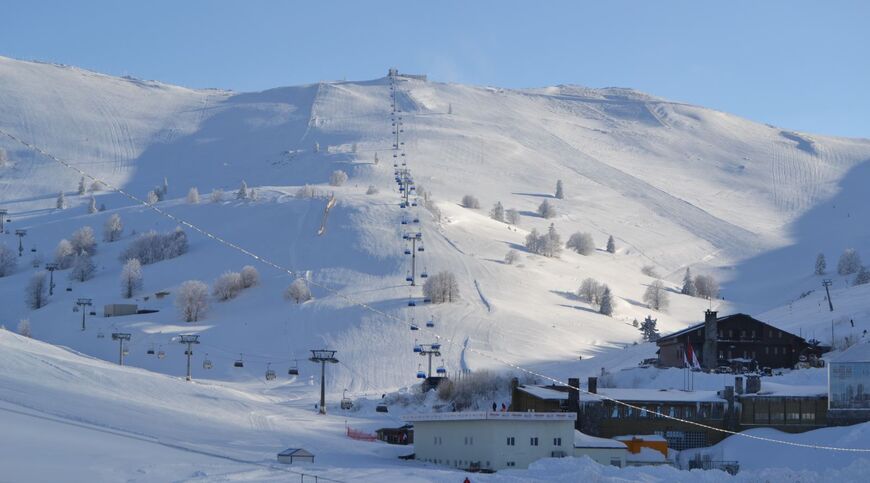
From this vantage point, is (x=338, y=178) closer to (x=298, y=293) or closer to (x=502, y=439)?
(x=298, y=293)

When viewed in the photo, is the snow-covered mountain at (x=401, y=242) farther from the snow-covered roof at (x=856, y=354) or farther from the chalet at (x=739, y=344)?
the snow-covered roof at (x=856, y=354)

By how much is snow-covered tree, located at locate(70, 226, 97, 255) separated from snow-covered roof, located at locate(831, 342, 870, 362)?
3120 inches

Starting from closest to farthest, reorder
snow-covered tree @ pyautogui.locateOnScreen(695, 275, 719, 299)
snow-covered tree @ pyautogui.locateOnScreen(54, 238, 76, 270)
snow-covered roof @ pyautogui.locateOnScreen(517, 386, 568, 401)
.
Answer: snow-covered roof @ pyautogui.locateOnScreen(517, 386, 568, 401) → snow-covered tree @ pyautogui.locateOnScreen(54, 238, 76, 270) → snow-covered tree @ pyautogui.locateOnScreen(695, 275, 719, 299)

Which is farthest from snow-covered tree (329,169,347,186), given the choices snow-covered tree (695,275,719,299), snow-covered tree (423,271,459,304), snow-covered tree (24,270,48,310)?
snow-covered tree (423,271,459,304)

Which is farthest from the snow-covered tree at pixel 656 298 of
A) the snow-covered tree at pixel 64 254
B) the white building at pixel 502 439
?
the white building at pixel 502 439

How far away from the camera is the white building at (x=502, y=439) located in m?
45.9

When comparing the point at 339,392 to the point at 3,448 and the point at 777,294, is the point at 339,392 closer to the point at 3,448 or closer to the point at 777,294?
the point at 3,448

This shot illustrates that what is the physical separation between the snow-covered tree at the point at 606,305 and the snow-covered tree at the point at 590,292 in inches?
51.5

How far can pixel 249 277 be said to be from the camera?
103 meters

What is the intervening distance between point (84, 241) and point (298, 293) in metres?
36.1

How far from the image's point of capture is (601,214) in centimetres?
15938

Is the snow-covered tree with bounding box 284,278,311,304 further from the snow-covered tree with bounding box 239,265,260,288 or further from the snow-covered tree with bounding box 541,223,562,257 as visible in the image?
the snow-covered tree with bounding box 541,223,562,257

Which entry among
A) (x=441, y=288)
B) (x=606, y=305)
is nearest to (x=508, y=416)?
(x=441, y=288)

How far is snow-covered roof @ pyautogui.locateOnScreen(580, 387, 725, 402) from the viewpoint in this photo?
54375 mm
